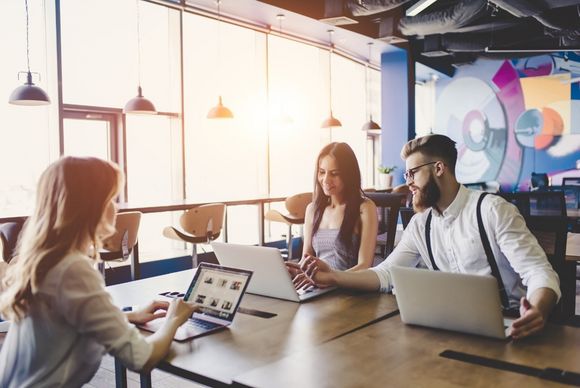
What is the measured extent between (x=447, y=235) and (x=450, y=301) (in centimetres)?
68

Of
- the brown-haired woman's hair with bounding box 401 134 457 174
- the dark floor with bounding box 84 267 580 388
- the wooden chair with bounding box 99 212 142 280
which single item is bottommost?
the dark floor with bounding box 84 267 580 388

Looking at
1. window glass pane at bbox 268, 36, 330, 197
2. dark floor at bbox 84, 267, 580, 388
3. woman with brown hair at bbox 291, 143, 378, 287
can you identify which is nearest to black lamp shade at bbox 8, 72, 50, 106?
dark floor at bbox 84, 267, 580, 388

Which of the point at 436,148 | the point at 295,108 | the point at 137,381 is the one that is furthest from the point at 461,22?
the point at 137,381

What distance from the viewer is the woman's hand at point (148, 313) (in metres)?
1.71

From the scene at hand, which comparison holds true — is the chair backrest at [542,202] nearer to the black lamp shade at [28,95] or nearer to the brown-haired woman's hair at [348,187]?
the brown-haired woman's hair at [348,187]

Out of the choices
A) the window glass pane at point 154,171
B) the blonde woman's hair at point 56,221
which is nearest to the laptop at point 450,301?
the blonde woman's hair at point 56,221

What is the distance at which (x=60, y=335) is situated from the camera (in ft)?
4.50

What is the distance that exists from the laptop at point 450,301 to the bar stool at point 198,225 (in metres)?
3.85

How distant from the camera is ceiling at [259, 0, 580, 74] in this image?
6.56 m

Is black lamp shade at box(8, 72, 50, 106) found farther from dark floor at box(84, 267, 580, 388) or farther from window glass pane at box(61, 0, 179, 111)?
dark floor at box(84, 267, 580, 388)

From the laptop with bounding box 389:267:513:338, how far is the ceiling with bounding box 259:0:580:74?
5.28m

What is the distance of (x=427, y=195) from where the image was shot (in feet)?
7.02

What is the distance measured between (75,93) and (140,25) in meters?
1.26

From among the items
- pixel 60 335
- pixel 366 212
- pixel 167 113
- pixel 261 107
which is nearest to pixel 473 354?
pixel 60 335
